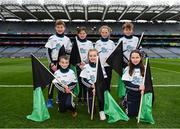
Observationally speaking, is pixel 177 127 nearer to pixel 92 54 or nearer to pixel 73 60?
pixel 92 54

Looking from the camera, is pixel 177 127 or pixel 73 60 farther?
pixel 73 60

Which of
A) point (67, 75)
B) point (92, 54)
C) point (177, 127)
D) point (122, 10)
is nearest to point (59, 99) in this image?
point (67, 75)

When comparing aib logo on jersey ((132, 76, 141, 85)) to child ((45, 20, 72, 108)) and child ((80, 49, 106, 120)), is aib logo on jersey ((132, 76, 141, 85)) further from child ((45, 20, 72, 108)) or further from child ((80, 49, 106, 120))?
child ((45, 20, 72, 108))

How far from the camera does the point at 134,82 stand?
23.6 feet

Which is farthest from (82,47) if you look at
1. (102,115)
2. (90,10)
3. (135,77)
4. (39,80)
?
(90,10)

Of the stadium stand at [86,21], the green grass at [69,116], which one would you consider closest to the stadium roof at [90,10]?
the stadium stand at [86,21]

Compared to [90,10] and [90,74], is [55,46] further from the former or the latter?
[90,10]

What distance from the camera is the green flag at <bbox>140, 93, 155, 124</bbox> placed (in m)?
6.68

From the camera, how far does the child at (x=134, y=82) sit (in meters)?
7.12

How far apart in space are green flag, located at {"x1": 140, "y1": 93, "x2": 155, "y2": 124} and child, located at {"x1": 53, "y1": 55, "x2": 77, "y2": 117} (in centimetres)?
150

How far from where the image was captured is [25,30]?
69.5 meters

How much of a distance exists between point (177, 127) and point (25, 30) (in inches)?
2579

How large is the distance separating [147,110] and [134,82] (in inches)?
28.0

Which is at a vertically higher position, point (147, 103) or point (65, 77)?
point (65, 77)
